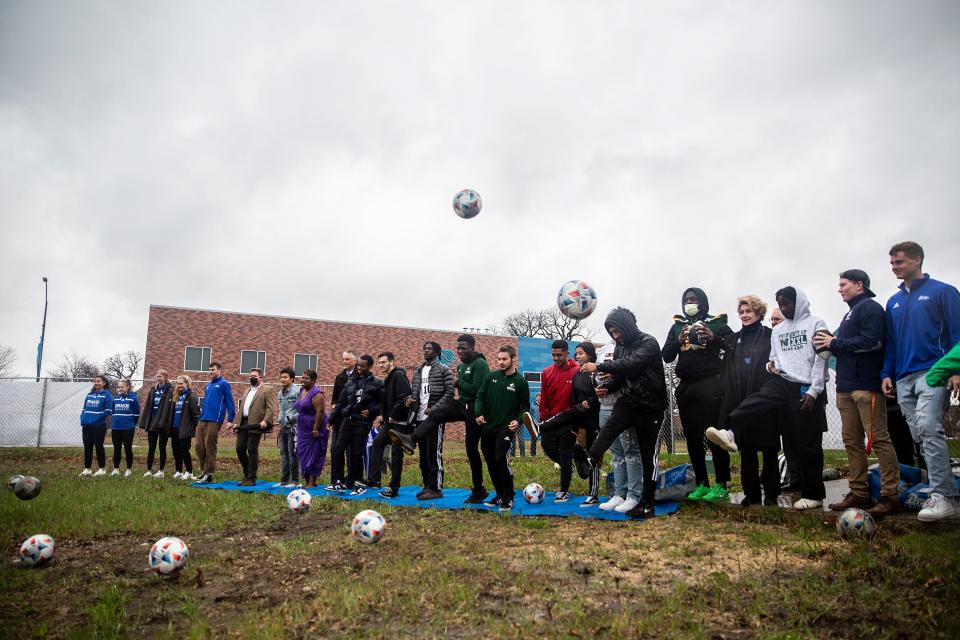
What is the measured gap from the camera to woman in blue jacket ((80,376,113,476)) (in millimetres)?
11320

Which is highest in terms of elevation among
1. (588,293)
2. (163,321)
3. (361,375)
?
(163,321)

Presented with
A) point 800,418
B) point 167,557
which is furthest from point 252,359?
point 800,418

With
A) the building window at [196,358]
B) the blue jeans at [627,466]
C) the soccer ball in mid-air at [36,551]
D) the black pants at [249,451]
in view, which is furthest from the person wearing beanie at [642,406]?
the building window at [196,358]

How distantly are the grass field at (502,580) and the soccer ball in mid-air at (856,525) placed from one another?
11 centimetres

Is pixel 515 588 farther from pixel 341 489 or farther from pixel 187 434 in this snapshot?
pixel 187 434

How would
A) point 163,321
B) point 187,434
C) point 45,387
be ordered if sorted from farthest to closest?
point 163,321, point 45,387, point 187,434

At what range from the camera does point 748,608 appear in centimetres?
319

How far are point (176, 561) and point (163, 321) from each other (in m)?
32.5

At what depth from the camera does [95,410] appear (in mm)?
11328

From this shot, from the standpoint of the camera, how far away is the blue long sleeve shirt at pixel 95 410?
11.3m

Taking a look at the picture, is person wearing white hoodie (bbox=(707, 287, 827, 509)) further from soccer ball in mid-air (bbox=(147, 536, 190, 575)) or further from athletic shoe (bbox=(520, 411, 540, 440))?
soccer ball in mid-air (bbox=(147, 536, 190, 575))

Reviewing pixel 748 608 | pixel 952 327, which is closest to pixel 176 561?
pixel 748 608

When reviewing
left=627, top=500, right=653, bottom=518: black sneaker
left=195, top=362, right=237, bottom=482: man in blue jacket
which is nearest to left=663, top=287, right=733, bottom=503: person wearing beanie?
left=627, top=500, right=653, bottom=518: black sneaker

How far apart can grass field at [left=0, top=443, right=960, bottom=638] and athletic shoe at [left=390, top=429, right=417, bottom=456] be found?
1994mm
